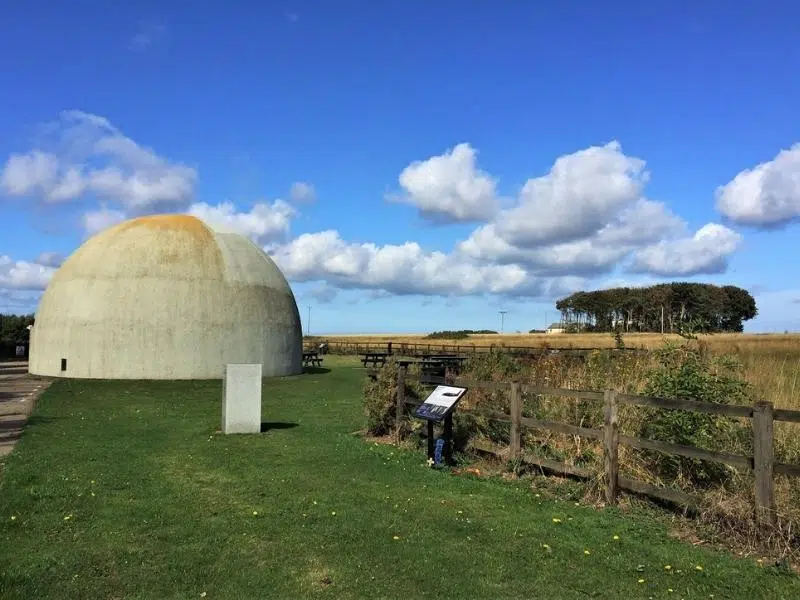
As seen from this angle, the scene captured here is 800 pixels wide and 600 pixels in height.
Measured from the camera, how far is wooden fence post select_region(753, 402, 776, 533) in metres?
5.85

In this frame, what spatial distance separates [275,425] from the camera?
14.5m

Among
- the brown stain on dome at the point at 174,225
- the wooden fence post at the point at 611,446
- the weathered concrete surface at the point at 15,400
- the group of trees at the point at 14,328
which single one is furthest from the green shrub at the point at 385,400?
→ the group of trees at the point at 14,328

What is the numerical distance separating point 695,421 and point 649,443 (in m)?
0.81

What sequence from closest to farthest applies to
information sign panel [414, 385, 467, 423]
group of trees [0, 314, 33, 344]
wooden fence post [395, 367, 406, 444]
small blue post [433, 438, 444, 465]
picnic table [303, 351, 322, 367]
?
information sign panel [414, 385, 467, 423] → small blue post [433, 438, 444, 465] → wooden fence post [395, 367, 406, 444] → picnic table [303, 351, 322, 367] → group of trees [0, 314, 33, 344]

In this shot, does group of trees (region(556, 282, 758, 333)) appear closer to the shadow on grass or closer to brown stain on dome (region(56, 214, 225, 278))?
brown stain on dome (region(56, 214, 225, 278))

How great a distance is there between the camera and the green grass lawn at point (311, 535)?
5.20 meters

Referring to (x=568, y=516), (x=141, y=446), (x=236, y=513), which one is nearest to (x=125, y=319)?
(x=141, y=446)

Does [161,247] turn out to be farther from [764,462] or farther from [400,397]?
[764,462]

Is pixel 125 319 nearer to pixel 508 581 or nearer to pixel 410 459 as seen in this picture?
pixel 410 459

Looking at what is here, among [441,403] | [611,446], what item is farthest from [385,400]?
[611,446]

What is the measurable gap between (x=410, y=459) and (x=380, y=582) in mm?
5208

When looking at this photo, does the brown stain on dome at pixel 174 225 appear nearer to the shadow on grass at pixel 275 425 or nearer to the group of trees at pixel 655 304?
the shadow on grass at pixel 275 425

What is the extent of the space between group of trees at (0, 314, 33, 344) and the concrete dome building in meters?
20.1

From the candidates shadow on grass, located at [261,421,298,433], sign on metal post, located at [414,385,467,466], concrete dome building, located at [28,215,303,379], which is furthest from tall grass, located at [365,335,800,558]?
A: concrete dome building, located at [28,215,303,379]
